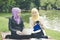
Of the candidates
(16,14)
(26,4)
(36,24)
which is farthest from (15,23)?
(26,4)

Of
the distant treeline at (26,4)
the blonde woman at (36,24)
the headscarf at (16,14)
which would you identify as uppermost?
the distant treeline at (26,4)

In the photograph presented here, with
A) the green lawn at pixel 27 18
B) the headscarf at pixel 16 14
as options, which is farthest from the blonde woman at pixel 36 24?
the headscarf at pixel 16 14

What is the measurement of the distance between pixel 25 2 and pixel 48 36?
64cm

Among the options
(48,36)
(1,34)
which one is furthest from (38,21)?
(1,34)

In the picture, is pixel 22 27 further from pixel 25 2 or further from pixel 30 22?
pixel 25 2

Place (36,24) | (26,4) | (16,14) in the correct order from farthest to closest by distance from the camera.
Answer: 1. (26,4)
2. (36,24)
3. (16,14)

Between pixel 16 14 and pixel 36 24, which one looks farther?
pixel 36 24

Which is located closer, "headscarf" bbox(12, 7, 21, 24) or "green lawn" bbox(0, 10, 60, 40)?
"headscarf" bbox(12, 7, 21, 24)

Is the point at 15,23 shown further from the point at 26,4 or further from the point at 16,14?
the point at 26,4

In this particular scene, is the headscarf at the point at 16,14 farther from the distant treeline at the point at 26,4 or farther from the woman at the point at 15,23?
the distant treeline at the point at 26,4

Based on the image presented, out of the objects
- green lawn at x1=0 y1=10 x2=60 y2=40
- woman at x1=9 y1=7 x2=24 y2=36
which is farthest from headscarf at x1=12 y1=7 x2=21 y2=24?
green lawn at x1=0 y1=10 x2=60 y2=40

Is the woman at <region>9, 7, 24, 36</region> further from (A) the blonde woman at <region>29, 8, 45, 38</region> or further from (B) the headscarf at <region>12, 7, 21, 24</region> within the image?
(A) the blonde woman at <region>29, 8, 45, 38</region>

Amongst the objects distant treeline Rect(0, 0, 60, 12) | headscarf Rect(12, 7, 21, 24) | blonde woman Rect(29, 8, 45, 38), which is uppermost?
distant treeline Rect(0, 0, 60, 12)

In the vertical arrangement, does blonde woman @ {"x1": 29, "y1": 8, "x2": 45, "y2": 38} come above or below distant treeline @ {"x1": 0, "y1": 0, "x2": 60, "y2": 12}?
below
